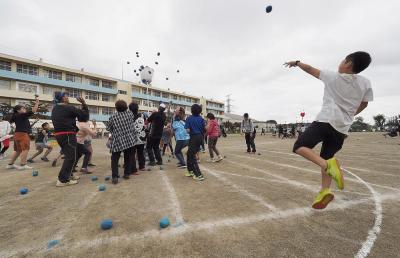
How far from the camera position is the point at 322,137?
3.01m

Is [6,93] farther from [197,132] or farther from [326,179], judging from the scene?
[326,179]

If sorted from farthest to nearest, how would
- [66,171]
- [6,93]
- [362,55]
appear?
[6,93] → [66,171] → [362,55]

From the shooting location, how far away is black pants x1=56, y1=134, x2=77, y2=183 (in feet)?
16.2

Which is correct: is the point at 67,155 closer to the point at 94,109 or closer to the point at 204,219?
the point at 204,219

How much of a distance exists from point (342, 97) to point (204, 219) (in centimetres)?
244

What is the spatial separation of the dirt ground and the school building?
23.1 meters

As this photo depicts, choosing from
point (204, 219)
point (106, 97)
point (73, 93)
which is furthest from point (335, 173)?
point (106, 97)

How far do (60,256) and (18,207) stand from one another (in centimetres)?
212

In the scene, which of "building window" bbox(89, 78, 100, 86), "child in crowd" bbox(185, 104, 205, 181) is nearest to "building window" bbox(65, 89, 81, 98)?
"building window" bbox(89, 78, 100, 86)

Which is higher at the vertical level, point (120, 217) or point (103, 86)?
point (103, 86)

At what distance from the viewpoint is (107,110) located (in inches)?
2087

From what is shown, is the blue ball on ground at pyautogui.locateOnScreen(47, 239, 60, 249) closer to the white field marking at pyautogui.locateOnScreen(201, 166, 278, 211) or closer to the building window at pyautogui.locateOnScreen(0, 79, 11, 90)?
the white field marking at pyautogui.locateOnScreen(201, 166, 278, 211)

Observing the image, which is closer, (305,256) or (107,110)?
(305,256)

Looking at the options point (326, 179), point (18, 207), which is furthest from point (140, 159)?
point (326, 179)
